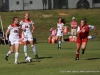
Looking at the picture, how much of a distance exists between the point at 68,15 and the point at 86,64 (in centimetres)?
4021

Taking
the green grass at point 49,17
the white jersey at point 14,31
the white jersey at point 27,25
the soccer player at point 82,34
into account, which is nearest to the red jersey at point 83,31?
the soccer player at point 82,34

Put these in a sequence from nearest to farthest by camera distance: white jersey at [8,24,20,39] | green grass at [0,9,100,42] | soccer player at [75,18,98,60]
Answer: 1. white jersey at [8,24,20,39]
2. soccer player at [75,18,98,60]
3. green grass at [0,9,100,42]

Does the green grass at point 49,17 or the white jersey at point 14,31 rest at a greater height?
the white jersey at point 14,31

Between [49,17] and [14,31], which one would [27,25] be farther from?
[49,17]

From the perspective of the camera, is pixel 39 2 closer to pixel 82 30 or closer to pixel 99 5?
pixel 99 5

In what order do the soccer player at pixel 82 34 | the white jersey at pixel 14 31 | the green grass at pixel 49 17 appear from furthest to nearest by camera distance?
the green grass at pixel 49 17 < the soccer player at pixel 82 34 < the white jersey at pixel 14 31

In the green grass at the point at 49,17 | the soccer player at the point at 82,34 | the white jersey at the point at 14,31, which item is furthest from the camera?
the green grass at the point at 49,17

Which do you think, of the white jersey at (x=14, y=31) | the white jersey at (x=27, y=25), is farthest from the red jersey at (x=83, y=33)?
the white jersey at (x=14, y=31)

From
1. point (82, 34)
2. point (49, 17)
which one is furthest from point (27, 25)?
point (49, 17)

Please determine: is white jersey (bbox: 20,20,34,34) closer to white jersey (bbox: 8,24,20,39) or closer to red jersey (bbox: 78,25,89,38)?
white jersey (bbox: 8,24,20,39)

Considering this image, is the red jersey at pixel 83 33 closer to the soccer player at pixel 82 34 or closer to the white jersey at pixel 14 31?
the soccer player at pixel 82 34

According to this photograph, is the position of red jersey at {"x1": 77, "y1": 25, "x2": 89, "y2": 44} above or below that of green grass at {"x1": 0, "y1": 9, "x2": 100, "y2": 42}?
above

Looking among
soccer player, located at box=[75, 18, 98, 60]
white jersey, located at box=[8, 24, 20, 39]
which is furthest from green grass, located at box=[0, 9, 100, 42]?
Answer: white jersey, located at box=[8, 24, 20, 39]

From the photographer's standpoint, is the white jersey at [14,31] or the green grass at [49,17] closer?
the white jersey at [14,31]
